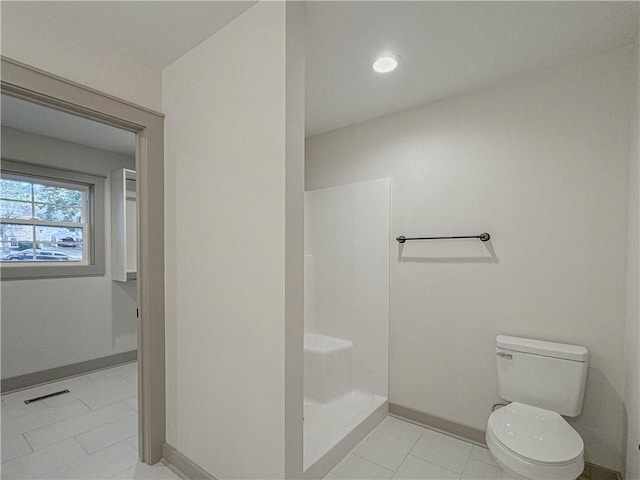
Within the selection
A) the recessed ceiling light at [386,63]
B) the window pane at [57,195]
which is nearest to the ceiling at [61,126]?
the window pane at [57,195]

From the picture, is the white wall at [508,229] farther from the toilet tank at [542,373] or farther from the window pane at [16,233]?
the window pane at [16,233]

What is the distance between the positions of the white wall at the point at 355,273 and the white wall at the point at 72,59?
1.57m

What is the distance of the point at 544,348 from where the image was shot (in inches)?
69.8

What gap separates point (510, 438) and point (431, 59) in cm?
205

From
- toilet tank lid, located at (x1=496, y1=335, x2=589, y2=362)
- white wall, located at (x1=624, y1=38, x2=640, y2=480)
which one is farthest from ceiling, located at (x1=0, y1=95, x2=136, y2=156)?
white wall, located at (x1=624, y1=38, x2=640, y2=480)

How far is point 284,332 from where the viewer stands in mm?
1326

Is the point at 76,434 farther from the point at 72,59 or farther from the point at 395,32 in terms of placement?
the point at 395,32

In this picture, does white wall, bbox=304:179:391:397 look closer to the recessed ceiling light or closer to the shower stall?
the shower stall

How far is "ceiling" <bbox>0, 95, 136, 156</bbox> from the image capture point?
2506 mm

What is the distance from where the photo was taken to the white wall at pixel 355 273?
99.7 inches

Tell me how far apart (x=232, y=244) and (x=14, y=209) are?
9.71 ft

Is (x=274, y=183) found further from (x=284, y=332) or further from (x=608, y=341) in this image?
(x=608, y=341)

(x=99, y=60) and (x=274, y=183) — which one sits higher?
(x=99, y=60)

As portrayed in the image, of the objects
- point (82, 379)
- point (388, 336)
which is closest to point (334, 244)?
point (388, 336)
